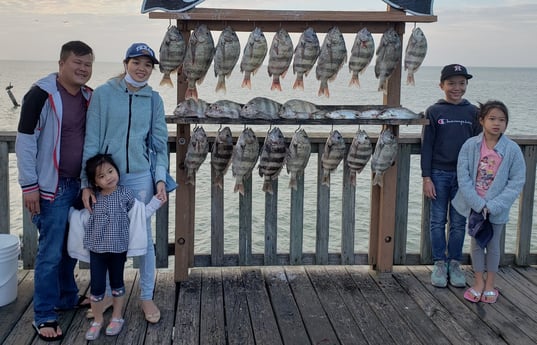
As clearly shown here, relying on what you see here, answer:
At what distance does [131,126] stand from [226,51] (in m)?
0.90

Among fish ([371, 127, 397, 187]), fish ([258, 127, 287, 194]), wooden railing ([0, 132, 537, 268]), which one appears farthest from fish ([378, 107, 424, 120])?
fish ([258, 127, 287, 194])

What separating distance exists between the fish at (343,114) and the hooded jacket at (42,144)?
5.91 feet

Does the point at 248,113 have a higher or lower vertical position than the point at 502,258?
higher

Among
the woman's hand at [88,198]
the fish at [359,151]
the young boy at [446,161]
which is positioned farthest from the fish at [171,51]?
the young boy at [446,161]

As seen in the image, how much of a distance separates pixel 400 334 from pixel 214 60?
7.07 ft

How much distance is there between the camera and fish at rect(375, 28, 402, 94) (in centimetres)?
414

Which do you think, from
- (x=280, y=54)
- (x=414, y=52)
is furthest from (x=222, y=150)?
(x=414, y=52)

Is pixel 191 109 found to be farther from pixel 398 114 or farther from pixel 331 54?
pixel 398 114

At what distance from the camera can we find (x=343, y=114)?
4102 mm

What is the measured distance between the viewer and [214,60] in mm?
3975

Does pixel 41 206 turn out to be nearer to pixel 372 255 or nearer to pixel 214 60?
pixel 214 60

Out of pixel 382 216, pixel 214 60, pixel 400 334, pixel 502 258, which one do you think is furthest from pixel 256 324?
pixel 502 258

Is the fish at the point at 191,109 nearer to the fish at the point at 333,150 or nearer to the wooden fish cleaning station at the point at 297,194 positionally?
the wooden fish cleaning station at the point at 297,194

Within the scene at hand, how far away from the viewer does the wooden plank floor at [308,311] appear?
3438mm
